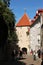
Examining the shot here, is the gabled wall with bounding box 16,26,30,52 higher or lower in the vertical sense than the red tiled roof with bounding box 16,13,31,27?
lower

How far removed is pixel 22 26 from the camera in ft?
276

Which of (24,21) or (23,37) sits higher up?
(24,21)

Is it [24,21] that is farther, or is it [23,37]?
[24,21]

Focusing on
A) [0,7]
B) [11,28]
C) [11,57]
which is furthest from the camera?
[11,57]

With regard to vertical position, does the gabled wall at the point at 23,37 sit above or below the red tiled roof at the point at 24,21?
below

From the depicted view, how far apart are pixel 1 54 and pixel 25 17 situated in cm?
5213

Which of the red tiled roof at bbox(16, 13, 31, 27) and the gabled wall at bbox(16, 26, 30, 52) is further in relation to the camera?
the red tiled roof at bbox(16, 13, 31, 27)

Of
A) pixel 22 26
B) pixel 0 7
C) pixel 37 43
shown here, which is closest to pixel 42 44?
pixel 37 43

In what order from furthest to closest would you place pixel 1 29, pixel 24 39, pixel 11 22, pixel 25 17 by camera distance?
pixel 25 17 < pixel 24 39 < pixel 11 22 < pixel 1 29

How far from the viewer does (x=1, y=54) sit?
37.9 metres

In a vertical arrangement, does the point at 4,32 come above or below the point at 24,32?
above

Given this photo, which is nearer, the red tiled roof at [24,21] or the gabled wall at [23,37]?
the gabled wall at [23,37]

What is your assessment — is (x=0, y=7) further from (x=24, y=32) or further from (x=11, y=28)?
(x=24, y=32)

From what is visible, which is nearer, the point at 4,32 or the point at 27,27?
the point at 4,32
